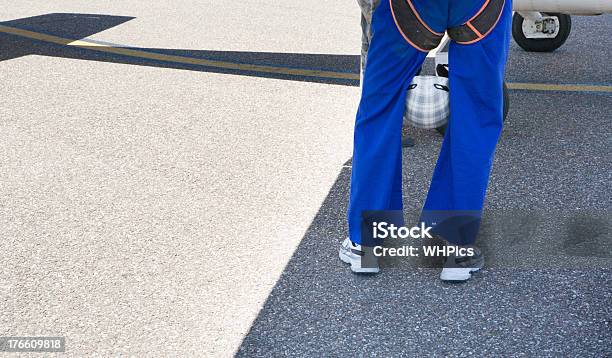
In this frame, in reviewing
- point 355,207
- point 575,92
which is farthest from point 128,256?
point 575,92

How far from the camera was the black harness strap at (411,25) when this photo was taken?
275 centimetres

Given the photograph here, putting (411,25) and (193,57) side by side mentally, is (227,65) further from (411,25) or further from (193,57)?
(411,25)

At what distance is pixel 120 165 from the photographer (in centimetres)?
432

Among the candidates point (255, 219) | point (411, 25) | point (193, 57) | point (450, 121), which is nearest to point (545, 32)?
point (193, 57)

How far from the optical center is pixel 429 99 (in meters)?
2.88

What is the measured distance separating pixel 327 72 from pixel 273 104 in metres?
0.91

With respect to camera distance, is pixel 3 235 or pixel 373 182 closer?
pixel 373 182

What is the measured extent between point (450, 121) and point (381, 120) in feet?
0.82

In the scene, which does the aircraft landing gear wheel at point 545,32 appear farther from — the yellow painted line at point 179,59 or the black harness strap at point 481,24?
the black harness strap at point 481,24

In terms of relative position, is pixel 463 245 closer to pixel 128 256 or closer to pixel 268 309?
pixel 268 309

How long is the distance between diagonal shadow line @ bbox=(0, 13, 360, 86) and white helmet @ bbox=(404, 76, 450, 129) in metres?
2.90

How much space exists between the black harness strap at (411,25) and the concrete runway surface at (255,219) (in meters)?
0.91

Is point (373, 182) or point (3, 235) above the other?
point (373, 182)

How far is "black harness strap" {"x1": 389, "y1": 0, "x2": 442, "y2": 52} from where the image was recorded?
275 centimetres
